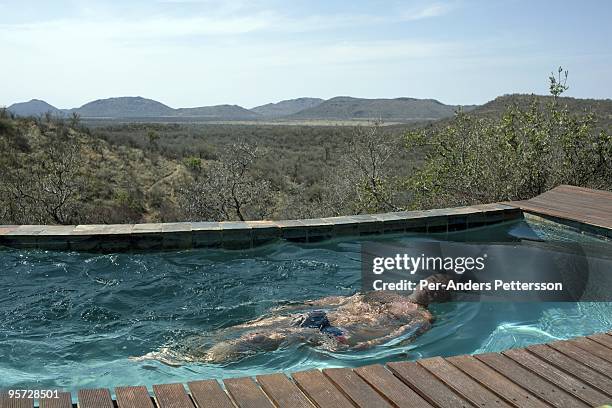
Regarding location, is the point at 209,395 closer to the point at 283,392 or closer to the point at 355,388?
the point at 283,392

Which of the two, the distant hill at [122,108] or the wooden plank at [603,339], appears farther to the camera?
the distant hill at [122,108]

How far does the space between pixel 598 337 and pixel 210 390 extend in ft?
7.86

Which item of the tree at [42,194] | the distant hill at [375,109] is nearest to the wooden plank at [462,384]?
the tree at [42,194]

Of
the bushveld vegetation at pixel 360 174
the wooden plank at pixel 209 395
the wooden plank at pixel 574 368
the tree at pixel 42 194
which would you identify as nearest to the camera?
the wooden plank at pixel 209 395

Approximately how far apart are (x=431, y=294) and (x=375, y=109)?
448ft

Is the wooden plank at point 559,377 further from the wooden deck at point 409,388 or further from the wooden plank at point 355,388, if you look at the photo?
the wooden plank at point 355,388

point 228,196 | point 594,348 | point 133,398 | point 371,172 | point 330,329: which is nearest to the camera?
point 133,398

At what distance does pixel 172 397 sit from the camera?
2754mm

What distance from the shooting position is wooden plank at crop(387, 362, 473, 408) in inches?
109

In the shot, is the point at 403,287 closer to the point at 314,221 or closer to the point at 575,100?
the point at 314,221

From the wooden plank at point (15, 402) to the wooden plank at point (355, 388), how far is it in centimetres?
141

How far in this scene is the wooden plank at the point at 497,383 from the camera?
2.78m

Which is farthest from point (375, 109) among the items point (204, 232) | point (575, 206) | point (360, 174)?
point (204, 232)

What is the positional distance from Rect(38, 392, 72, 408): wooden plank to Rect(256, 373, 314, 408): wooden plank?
888 mm
